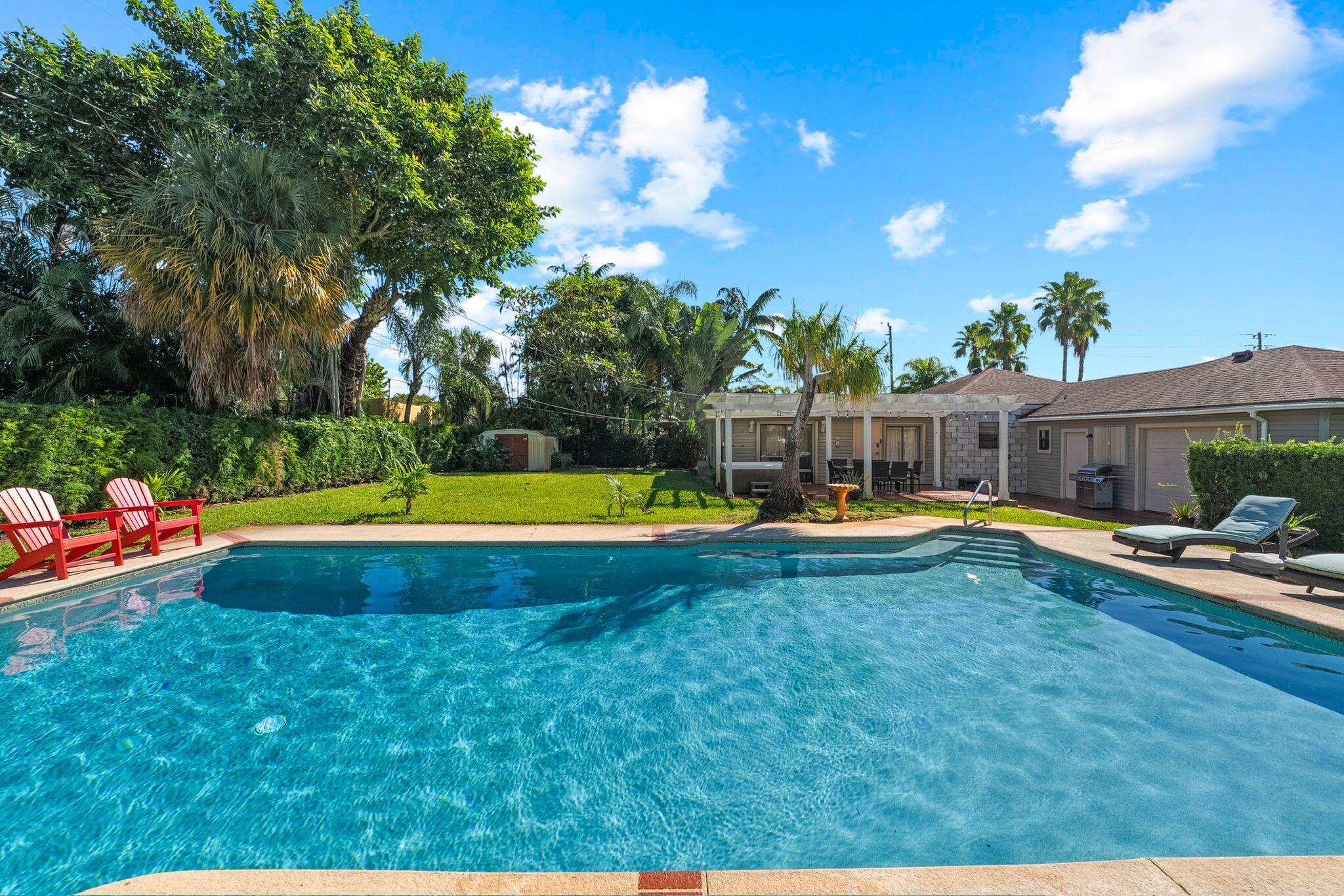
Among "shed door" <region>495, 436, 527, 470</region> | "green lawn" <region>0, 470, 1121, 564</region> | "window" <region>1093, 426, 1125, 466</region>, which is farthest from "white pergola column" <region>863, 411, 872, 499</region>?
"shed door" <region>495, 436, 527, 470</region>

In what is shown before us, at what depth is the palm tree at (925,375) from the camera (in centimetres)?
3209

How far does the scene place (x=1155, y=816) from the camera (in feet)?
10.7

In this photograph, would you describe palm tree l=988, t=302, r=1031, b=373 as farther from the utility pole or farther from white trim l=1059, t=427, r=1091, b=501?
white trim l=1059, t=427, r=1091, b=501

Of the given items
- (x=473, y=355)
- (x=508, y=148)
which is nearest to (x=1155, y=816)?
(x=508, y=148)

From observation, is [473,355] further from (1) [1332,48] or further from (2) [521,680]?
(1) [1332,48]

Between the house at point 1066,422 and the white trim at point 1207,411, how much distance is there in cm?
3

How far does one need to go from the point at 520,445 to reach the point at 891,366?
25384 millimetres

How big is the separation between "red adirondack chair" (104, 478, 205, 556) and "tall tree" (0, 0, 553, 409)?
8.71 meters

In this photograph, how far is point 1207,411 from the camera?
38.5 feet

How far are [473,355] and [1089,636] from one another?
27585 mm

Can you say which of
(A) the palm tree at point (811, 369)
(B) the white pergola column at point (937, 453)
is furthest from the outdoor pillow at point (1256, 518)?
(B) the white pergola column at point (937, 453)

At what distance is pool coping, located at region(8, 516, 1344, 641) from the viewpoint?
20.7 ft

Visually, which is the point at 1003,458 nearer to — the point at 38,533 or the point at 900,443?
the point at 900,443

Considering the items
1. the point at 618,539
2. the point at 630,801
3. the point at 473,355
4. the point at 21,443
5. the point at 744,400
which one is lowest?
the point at 630,801
